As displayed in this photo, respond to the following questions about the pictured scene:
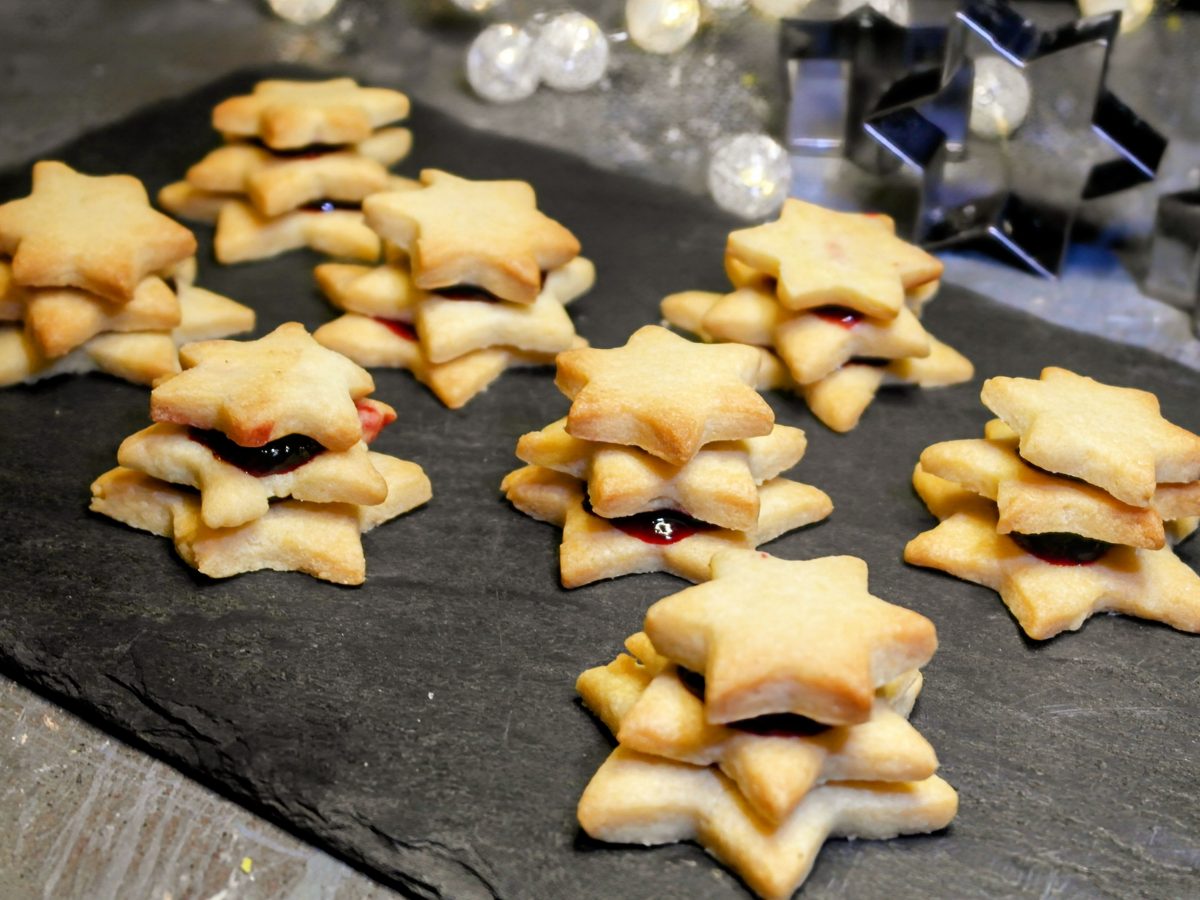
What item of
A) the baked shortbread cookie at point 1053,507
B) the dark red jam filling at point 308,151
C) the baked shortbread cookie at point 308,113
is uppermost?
the baked shortbread cookie at point 308,113

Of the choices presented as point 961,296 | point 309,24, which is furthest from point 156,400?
point 309,24

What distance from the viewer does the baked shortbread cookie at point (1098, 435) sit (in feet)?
8.11

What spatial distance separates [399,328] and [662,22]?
1.45 metres

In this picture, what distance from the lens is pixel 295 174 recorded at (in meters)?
3.48

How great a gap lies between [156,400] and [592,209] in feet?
5.14

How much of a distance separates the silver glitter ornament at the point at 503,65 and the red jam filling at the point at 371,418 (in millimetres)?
1745

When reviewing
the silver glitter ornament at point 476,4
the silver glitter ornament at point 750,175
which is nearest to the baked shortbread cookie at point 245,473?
the silver glitter ornament at point 750,175

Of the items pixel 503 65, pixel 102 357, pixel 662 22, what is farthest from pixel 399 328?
pixel 662 22

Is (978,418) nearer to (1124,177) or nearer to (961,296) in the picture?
(961,296)

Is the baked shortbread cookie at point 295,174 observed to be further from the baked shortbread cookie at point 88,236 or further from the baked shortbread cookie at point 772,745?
the baked shortbread cookie at point 772,745

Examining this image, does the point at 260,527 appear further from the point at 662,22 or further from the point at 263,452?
the point at 662,22

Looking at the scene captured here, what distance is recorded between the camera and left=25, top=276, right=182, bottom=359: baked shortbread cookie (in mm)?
2965

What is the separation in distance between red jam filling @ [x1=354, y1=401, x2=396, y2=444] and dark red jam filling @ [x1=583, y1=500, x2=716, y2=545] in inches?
20.1

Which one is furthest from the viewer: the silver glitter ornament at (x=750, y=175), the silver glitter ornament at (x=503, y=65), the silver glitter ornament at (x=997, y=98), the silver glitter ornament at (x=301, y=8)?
the silver glitter ornament at (x=301, y=8)
